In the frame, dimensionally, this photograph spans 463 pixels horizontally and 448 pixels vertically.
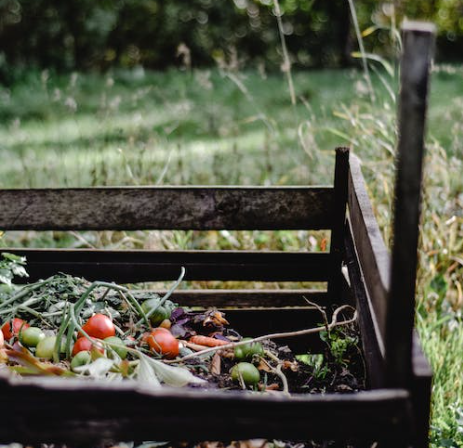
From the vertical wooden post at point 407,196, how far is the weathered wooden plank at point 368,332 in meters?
0.25

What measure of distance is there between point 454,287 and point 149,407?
115 inches

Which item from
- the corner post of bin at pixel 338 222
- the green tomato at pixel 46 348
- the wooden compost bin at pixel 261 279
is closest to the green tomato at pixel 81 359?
the green tomato at pixel 46 348

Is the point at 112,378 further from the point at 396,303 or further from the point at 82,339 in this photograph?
the point at 396,303

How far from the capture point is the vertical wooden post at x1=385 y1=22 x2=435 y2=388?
1.14 m

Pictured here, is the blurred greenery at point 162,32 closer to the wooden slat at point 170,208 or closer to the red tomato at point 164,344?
the wooden slat at point 170,208

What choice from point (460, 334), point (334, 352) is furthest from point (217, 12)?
point (334, 352)

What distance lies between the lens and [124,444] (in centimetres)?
166

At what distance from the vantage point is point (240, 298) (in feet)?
10.0

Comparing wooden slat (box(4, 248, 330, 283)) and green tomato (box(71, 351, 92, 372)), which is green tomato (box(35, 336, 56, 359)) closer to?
green tomato (box(71, 351, 92, 372))

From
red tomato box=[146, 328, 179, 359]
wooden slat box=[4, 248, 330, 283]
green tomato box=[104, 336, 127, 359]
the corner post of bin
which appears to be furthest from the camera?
wooden slat box=[4, 248, 330, 283]

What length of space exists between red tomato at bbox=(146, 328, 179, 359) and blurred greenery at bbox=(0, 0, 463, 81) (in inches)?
332

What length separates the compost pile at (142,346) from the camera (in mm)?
1780

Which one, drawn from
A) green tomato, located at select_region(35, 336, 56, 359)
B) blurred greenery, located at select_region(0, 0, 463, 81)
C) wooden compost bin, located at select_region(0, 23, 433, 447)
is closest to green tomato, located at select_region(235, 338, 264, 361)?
wooden compost bin, located at select_region(0, 23, 433, 447)

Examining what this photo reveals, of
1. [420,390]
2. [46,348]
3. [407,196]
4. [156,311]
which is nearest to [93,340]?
[46,348]
